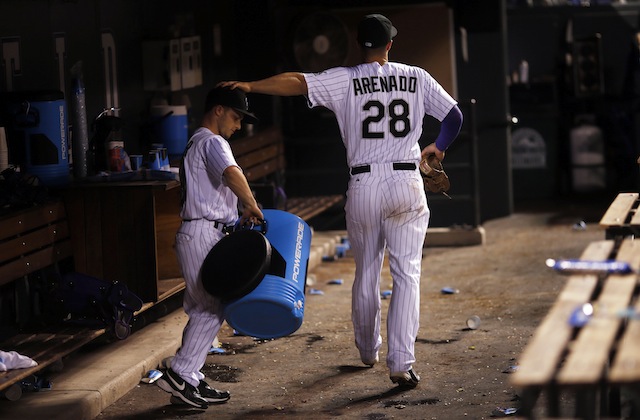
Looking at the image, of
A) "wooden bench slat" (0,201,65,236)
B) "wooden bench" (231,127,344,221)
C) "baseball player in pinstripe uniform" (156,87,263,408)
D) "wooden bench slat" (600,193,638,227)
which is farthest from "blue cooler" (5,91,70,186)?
"wooden bench slat" (600,193,638,227)

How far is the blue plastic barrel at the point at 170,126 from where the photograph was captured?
10.1m

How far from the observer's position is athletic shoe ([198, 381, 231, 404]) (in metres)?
7.32

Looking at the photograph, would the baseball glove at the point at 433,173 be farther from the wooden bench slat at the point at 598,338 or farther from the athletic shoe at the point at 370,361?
the wooden bench slat at the point at 598,338

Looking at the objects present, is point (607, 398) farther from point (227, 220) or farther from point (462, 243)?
point (462, 243)

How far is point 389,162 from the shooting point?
751 cm

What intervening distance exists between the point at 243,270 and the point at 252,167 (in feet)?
16.0

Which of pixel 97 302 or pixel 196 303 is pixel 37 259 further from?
pixel 196 303

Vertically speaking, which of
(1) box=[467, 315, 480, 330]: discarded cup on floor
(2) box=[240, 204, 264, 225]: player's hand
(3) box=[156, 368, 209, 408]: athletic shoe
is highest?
(2) box=[240, 204, 264, 225]: player's hand

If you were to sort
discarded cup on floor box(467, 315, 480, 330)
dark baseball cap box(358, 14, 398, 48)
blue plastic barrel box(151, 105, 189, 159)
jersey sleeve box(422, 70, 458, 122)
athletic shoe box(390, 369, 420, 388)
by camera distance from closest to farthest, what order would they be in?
athletic shoe box(390, 369, 420, 388) → dark baseball cap box(358, 14, 398, 48) → jersey sleeve box(422, 70, 458, 122) → discarded cup on floor box(467, 315, 480, 330) → blue plastic barrel box(151, 105, 189, 159)

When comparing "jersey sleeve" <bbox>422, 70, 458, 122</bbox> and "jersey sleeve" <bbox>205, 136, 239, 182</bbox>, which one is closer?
"jersey sleeve" <bbox>205, 136, 239, 182</bbox>

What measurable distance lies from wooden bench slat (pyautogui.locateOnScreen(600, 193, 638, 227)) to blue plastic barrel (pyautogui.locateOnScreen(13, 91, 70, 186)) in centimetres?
334

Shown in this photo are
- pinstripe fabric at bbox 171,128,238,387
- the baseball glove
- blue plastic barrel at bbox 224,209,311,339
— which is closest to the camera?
blue plastic barrel at bbox 224,209,311,339

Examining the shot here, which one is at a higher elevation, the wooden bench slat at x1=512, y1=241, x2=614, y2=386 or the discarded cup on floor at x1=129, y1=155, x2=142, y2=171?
the discarded cup on floor at x1=129, y1=155, x2=142, y2=171

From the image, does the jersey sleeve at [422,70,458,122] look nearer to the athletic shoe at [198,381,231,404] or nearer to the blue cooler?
the athletic shoe at [198,381,231,404]
